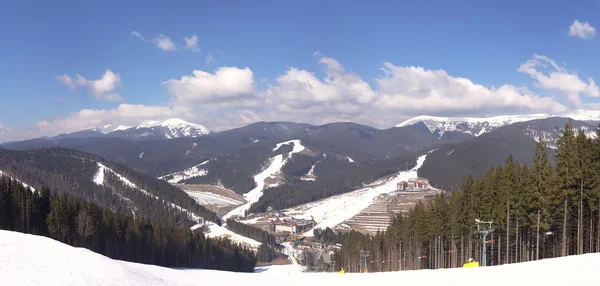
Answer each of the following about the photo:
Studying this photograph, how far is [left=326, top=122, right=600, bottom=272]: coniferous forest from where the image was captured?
37.0 m

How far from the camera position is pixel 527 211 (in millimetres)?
41594

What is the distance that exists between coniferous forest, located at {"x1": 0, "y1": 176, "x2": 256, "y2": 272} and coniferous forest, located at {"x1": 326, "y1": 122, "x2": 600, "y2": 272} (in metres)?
46.3

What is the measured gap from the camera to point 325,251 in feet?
468

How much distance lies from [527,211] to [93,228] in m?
61.6

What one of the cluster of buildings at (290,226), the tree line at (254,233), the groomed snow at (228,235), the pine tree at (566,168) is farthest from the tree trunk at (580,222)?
the cluster of buildings at (290,226)

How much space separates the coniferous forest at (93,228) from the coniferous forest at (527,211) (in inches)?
1823

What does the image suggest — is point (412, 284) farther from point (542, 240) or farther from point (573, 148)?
point (542, 240)

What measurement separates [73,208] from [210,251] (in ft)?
114

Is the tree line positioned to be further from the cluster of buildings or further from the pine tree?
the pine tree

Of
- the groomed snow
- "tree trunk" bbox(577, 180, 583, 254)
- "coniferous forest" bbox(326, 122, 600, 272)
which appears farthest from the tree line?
"tree trunk" bbox(577, 180, 583, 254)

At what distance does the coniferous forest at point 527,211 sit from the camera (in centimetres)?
3700

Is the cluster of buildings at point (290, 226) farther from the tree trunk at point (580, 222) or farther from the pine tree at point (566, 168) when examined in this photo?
the pine tree at point (566, 168)

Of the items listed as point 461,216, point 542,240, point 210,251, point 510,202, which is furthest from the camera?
point 210,251

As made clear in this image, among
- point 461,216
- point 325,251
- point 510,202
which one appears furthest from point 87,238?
point 325,251
